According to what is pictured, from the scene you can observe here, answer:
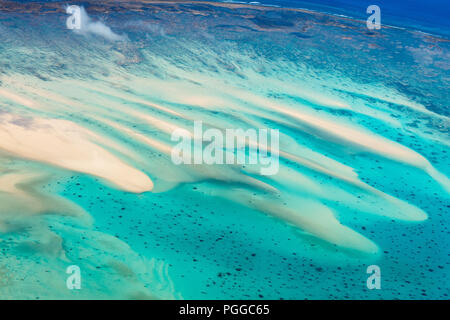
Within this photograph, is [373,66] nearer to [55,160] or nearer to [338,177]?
[338,177]

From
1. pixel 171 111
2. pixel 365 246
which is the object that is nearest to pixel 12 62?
pixel 171 111
